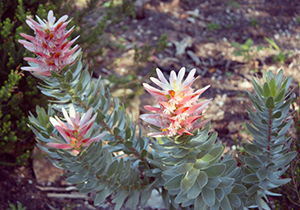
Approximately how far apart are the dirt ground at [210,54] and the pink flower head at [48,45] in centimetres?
170

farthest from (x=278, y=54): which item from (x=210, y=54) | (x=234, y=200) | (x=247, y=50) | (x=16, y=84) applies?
(x=16, y=84)

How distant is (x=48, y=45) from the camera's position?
173 centimetres

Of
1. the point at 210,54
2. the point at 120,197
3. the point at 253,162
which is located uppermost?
the point at 253,162

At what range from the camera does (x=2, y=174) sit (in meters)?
3.01

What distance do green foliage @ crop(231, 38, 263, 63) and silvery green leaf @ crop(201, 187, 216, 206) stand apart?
3.33 metres

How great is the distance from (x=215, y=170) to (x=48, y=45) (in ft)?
4.12

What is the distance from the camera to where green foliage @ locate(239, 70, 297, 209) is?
1.75 meters

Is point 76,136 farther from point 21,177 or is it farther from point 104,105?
point 21,177

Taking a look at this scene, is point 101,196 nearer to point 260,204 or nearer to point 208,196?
point 208,196

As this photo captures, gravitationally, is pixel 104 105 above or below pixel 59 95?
below

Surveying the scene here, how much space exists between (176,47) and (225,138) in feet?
6.75

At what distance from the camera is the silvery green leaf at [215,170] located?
1716 mm

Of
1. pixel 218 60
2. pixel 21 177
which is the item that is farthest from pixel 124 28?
pixel 21 177

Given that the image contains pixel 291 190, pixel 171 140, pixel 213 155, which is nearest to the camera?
pixel 171 140
